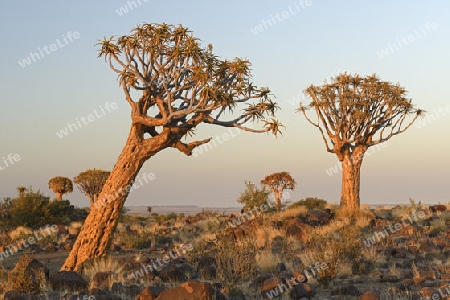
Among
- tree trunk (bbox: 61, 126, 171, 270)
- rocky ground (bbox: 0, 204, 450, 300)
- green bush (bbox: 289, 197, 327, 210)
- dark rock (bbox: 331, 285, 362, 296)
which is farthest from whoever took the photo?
green bush (bbox: 289, 197, 327, 210)

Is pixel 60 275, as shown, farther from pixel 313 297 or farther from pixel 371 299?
pixel 371 299

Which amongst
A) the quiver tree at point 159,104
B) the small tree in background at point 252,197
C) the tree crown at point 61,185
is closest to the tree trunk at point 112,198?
the quiver tree at point 159,104

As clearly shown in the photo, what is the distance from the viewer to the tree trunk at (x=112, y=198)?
1110 centimetres

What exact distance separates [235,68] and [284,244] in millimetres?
4753

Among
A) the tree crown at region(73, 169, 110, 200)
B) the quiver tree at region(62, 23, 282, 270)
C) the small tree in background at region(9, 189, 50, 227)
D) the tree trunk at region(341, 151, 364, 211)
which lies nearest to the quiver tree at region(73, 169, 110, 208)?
the tree crown at region(73, 169, 110, 200)

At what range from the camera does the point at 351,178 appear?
2491cm

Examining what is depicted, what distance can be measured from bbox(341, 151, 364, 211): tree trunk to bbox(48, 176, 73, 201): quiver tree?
19.9 meters

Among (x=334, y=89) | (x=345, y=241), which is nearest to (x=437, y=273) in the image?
(x=345, y=241)

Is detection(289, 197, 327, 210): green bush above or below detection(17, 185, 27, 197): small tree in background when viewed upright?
below

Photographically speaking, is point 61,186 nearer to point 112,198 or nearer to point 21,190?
point 21,190

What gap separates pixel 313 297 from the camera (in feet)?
27.2

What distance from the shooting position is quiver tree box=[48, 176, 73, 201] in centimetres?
3691

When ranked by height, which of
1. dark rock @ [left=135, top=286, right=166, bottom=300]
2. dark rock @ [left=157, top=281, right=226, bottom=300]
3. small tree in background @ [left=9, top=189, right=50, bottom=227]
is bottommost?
dark rock @ [left=157, top=281, right=226, bottom=300]

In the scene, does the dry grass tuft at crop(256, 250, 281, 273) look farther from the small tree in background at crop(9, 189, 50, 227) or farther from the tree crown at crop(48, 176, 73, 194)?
the tree crown at crop(48, 176, 73, 194)
